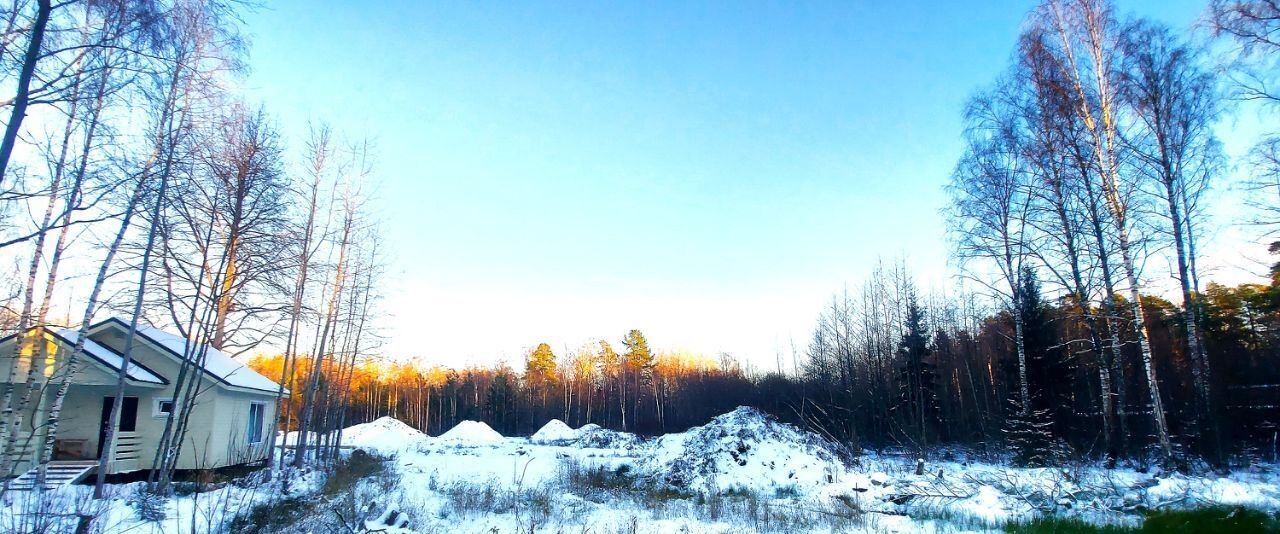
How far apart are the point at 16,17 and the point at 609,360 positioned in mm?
55851

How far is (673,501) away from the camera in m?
13.9

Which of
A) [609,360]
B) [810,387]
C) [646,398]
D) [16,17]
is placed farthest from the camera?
[609,360]

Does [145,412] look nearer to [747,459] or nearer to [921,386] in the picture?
[747,459]

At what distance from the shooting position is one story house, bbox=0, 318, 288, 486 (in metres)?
13.7

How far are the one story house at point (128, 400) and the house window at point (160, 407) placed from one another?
2cm

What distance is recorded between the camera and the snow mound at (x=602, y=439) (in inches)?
1303

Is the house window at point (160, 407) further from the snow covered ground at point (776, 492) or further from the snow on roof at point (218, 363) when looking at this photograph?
the snow covered ground at point (776, 492)

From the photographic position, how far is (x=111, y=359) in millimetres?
14375

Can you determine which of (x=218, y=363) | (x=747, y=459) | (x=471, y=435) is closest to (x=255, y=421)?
(x=218, y=363)

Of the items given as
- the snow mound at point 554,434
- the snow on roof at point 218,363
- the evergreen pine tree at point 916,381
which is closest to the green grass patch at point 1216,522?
the evergreen pine tree at point 916,381

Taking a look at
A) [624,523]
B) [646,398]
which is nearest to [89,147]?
[624,523]

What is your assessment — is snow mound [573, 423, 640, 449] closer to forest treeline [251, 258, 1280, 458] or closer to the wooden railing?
forest treeline [251, 258, 1280, 458]

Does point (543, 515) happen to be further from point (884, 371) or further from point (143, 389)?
point (884, 371)

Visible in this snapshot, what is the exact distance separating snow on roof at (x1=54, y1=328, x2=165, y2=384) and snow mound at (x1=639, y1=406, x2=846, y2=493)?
13.2 metres
